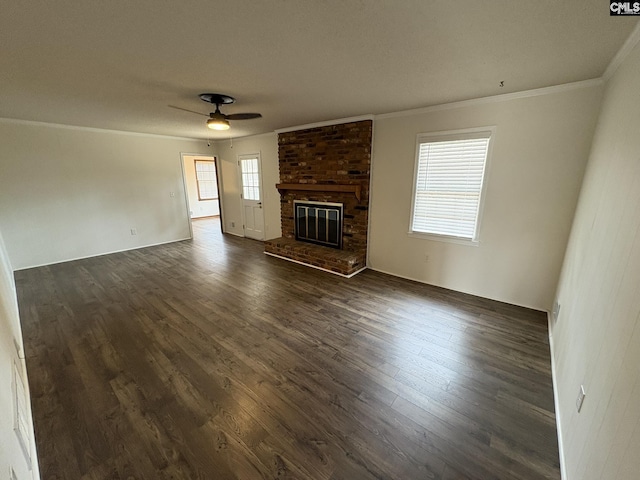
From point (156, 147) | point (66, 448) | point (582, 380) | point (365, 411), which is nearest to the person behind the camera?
point (582, 380)

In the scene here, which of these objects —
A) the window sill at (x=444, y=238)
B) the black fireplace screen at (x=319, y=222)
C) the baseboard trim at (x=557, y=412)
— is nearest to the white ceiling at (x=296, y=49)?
the window sill at (x=444, y=238)

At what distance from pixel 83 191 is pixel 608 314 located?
685 centimetres

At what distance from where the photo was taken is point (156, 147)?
5488 millimetres

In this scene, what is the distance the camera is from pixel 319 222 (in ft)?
15.6

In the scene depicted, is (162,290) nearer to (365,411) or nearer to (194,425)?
(194,425)

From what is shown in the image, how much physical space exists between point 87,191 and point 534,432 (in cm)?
684

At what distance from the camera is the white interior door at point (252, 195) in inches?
233

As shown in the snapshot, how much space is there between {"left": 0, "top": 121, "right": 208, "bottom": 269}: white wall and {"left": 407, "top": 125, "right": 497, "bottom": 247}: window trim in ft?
17.2

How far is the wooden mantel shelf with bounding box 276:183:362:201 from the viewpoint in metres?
4.03

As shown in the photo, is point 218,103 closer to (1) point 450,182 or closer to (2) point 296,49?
(2) point 296,49

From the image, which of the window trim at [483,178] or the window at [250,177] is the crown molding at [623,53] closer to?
the window trim at [483,178]

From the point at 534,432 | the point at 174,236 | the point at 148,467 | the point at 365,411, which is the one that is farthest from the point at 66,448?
the point at 174,236

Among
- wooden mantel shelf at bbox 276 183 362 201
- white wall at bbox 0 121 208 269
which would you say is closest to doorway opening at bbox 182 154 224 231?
white wall at bbox 0 121 208 269

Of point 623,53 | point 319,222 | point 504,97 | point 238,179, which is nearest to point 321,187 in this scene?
point 319,222
